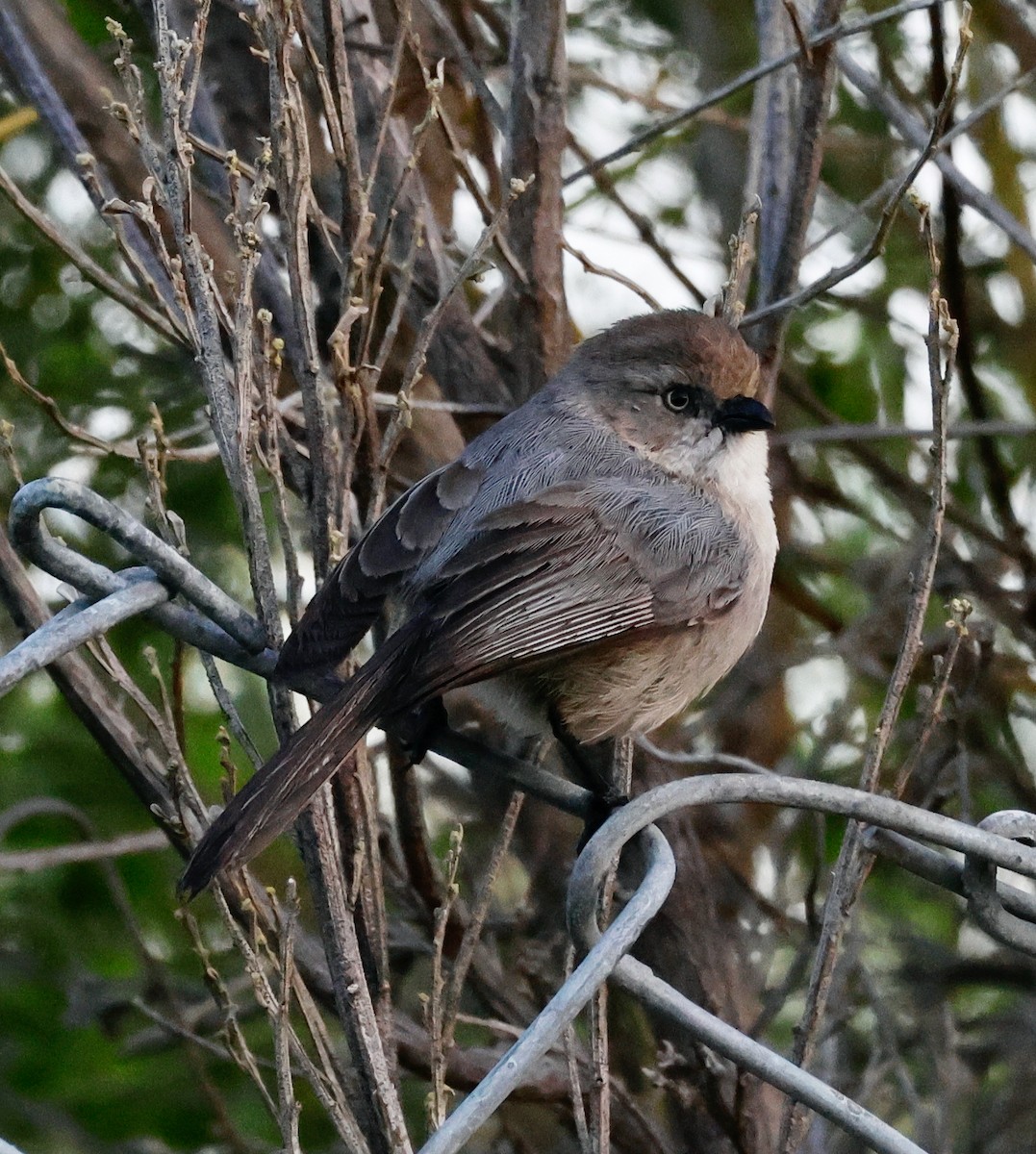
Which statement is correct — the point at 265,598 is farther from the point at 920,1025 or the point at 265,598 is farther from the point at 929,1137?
the point at 920,1025

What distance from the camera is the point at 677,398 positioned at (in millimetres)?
3799

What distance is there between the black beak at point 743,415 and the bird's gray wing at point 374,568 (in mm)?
641

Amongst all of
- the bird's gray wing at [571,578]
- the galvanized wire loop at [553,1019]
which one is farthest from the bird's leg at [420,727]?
the galvanized wire loop at [553,1019]

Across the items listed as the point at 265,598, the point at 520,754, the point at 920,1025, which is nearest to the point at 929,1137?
the point at 920,1025

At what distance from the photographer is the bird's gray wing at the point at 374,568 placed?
2598 millimetres

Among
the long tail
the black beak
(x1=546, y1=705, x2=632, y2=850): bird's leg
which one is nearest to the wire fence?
the long tail

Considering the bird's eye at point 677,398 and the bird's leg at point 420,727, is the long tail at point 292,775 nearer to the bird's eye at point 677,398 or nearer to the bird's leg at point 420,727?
the bird's leg at point 420,727

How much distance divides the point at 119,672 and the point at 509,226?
5.82ft

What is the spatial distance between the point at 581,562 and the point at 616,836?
1.28 metres

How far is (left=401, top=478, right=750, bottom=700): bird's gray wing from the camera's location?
9.62 ft

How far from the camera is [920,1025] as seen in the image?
4777mm

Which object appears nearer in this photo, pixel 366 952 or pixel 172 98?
pixel 172 98

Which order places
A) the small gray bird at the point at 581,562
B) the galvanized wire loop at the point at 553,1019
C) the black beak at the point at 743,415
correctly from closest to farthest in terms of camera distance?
the galvanized wire loop at the point at 553,1019, the small gray bird at the point at 581,562, the black beak at the point at 743,415

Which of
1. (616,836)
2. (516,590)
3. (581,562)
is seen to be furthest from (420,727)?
(616,836)
